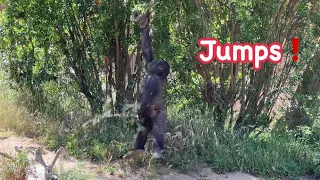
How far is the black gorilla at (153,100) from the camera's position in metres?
5.23

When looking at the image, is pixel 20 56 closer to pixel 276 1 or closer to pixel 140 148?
pixel 140 148

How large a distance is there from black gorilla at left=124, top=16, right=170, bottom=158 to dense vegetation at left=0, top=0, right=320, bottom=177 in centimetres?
83

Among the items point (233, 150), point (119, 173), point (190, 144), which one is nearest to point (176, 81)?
point (190, 144)

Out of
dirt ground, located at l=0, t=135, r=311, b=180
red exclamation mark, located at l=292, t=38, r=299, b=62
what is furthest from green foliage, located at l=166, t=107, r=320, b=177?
red exclamation mark, located at l=292, t=38, r=299, b=62

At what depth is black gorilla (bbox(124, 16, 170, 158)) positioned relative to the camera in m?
5.23

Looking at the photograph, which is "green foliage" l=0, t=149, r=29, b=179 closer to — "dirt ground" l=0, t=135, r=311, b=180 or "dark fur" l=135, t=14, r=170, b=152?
"dirt ground" l=0, t=135, r=311, b=180

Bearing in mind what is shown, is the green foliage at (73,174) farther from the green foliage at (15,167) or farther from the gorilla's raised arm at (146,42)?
the gorilla's raised arm at (146,42)

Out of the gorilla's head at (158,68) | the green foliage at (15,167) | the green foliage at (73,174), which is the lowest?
the green foliage at (73,174)

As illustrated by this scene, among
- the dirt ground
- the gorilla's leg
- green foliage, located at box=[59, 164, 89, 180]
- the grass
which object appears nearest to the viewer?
green foliage, located at box=[59, 164, 89, 180]

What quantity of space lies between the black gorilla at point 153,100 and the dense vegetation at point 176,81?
2.71 ft

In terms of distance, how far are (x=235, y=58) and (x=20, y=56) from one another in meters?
3.35

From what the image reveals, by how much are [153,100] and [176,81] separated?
2195 mm

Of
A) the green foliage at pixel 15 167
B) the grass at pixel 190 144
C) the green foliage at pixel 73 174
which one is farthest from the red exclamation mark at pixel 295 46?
the green foliage at pixel 15 167

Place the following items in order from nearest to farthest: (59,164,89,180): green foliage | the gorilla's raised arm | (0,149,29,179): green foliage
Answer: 1. (0,149,29,179): green foliage
2. (59,164,89,180): green foliage
3. the gorilla's raised arm
